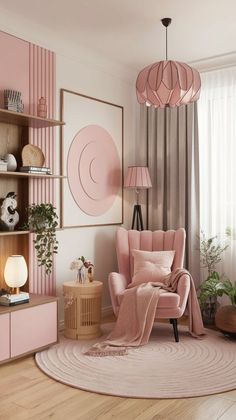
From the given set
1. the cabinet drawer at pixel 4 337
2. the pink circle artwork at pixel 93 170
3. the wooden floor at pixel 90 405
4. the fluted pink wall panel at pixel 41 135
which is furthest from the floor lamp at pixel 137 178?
the wooden floor at pixel 90 405

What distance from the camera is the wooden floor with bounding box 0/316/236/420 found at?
2.58 meters

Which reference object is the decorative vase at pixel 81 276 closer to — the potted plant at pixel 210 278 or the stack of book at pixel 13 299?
the stack of book at pixel 13 299

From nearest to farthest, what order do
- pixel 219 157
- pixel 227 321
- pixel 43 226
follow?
pixel 43 226, pixel 227 321, pixel 219 157

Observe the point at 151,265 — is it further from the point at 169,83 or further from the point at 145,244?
the point at 169,83

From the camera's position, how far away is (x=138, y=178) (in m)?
4.88

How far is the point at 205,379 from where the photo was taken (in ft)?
10.2

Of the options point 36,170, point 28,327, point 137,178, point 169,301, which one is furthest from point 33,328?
point 137,178

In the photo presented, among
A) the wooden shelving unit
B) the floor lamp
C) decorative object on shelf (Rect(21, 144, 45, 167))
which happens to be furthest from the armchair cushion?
decorative object on shelf (Rect(21, 144, 45, 167))

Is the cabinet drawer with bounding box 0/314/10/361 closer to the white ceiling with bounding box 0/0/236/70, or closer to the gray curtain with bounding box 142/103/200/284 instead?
the gray curtain with bounding box 142/103/200/284

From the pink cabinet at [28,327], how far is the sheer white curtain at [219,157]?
2.05 m

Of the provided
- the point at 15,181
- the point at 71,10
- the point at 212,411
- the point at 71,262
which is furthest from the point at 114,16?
the point at 212,411

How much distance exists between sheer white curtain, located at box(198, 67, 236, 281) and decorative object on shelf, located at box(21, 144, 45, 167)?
189 cm

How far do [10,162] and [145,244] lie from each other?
1.73m

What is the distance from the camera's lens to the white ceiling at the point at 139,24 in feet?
11.7
